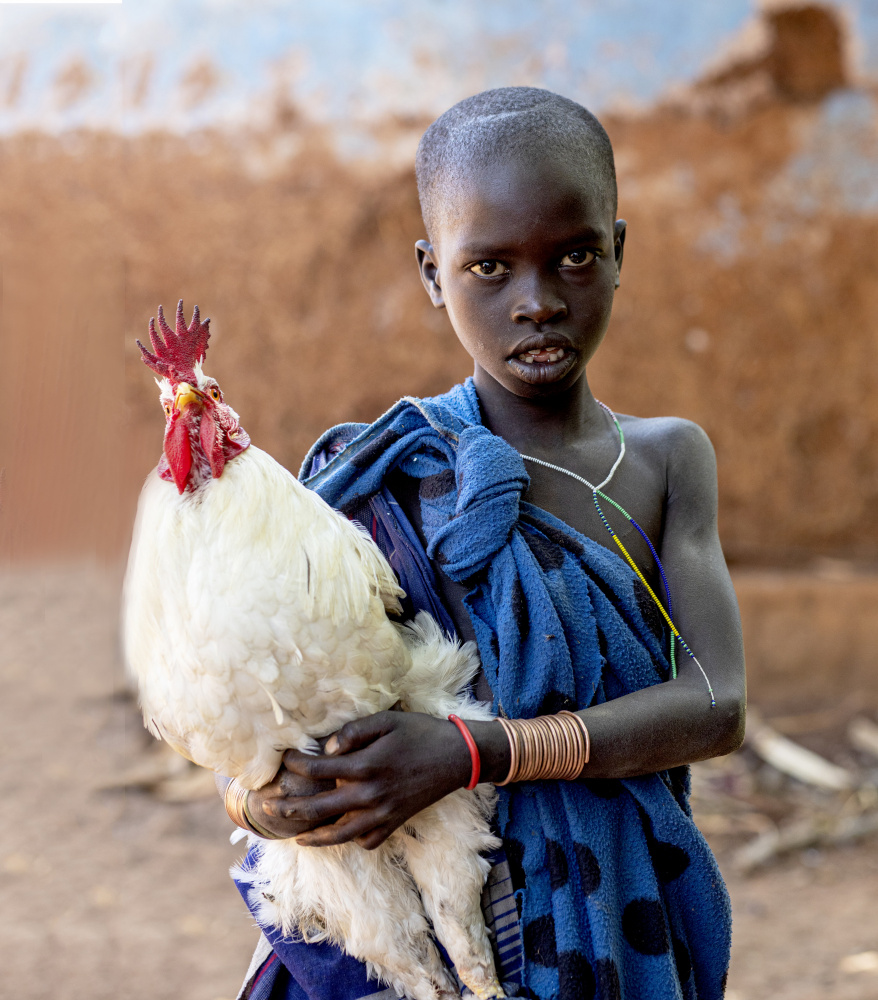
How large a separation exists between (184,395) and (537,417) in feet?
1.79

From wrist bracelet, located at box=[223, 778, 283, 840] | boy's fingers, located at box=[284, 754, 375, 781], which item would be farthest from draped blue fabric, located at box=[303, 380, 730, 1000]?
wrist bracelet, located at box=[223, 778, 283, 840]

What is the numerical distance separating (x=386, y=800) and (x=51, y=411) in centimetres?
192

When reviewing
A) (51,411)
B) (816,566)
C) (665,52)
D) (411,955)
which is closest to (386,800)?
(411,955)

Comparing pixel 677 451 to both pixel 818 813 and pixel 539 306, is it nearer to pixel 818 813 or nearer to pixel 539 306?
pixel 539 306

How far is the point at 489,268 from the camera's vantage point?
4.35ft

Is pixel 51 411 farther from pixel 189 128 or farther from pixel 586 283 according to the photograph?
pixel 189 128

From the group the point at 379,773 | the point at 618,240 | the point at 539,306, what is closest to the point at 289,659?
the point at 379,773

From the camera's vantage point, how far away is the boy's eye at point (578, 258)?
1.31 meters

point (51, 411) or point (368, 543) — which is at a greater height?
point (51, 411)

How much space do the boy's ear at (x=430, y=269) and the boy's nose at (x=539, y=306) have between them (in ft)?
0.69

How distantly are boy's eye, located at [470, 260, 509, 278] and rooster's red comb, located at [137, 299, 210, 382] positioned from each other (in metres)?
0.40

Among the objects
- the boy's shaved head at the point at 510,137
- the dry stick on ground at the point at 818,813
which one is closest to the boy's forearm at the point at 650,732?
the boy's shaved head at the point at 510,137

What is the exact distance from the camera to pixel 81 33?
4824 mm

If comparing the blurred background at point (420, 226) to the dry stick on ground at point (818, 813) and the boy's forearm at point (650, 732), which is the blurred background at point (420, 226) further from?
the boy's forearm at point (650, 732)
